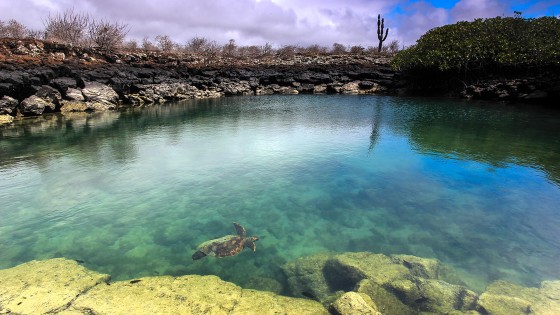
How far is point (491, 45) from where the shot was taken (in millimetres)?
31641

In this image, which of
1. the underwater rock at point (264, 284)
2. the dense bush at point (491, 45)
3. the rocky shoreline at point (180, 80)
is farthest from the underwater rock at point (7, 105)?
the dense bush at point (491, 45)

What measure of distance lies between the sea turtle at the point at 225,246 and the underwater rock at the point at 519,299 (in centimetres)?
463

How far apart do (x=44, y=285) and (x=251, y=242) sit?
400 centimetres

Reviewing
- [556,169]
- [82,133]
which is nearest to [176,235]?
[556,169]

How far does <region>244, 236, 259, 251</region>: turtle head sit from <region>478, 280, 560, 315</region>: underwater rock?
4.52 meters

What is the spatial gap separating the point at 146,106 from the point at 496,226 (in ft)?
105

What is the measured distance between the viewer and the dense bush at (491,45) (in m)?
29.0

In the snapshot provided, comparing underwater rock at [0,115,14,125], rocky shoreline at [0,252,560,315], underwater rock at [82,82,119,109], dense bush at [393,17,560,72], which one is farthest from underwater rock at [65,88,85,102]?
dense bush at [393,17,560,72]

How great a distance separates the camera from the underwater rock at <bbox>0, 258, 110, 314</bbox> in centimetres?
505

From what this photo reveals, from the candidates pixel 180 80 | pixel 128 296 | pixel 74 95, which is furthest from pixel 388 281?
pixel 180 80

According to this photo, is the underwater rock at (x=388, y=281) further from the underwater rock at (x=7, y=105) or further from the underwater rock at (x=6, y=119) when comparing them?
the underwater rock at (x=7, y=105)

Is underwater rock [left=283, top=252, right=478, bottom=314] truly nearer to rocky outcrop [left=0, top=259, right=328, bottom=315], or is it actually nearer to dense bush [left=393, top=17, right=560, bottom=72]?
rocky outcrop [left=0, top=259, right=328, bottom=315]

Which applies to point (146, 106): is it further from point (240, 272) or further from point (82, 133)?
point (240, 272)

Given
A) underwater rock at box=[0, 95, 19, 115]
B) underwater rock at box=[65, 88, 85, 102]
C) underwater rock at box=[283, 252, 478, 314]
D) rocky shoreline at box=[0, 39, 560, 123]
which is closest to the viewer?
underwater rock at box=[283, 252, 478, 314]
